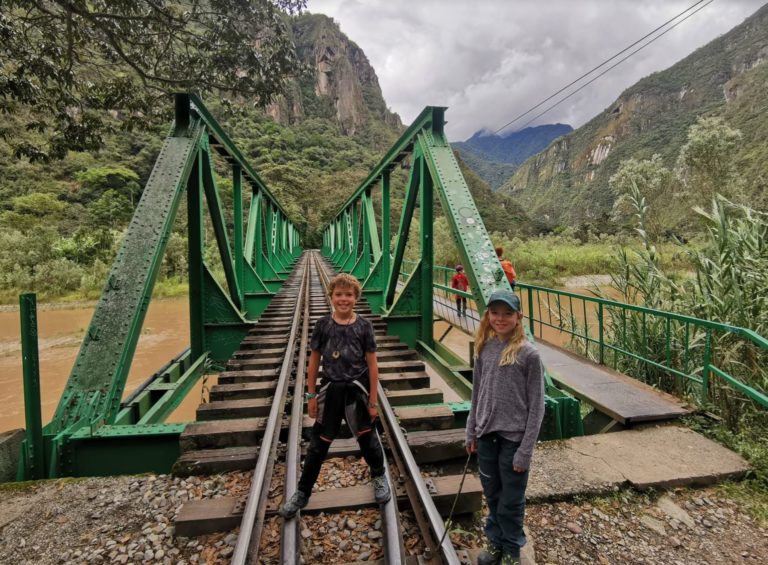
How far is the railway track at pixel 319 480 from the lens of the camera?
5.77 ft

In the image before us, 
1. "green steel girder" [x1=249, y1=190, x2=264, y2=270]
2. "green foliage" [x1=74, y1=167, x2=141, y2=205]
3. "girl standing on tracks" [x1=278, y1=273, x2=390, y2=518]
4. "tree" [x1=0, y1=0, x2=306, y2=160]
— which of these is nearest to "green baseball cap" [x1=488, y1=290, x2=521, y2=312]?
"girl standing on tracks" [x1=278, y1=273, x2=390, y2=518]

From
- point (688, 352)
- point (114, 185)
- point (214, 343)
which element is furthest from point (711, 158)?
point (114, 185)

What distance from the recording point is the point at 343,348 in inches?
80.2

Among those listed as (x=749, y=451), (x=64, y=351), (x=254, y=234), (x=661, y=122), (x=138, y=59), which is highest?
(x=661, y=122)

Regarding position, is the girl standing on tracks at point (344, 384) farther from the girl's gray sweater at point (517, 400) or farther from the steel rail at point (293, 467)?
the girl's gray sweater at point (517, 400)

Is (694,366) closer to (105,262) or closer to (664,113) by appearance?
(105,262)

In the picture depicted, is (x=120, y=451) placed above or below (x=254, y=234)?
below

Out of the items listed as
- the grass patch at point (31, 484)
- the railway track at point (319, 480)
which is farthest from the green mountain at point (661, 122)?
the grass patch at point (31, 484)

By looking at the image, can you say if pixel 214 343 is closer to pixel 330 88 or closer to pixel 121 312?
pixel 121 312

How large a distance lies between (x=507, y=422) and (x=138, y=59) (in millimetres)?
6919

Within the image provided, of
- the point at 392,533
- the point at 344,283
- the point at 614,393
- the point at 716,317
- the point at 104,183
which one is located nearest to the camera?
the point at 392,533

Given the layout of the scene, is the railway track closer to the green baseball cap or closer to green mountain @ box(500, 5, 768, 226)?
the green baseball cap

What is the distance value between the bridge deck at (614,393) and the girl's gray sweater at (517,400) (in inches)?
74.8

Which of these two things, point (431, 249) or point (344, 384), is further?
point (431, 249)
